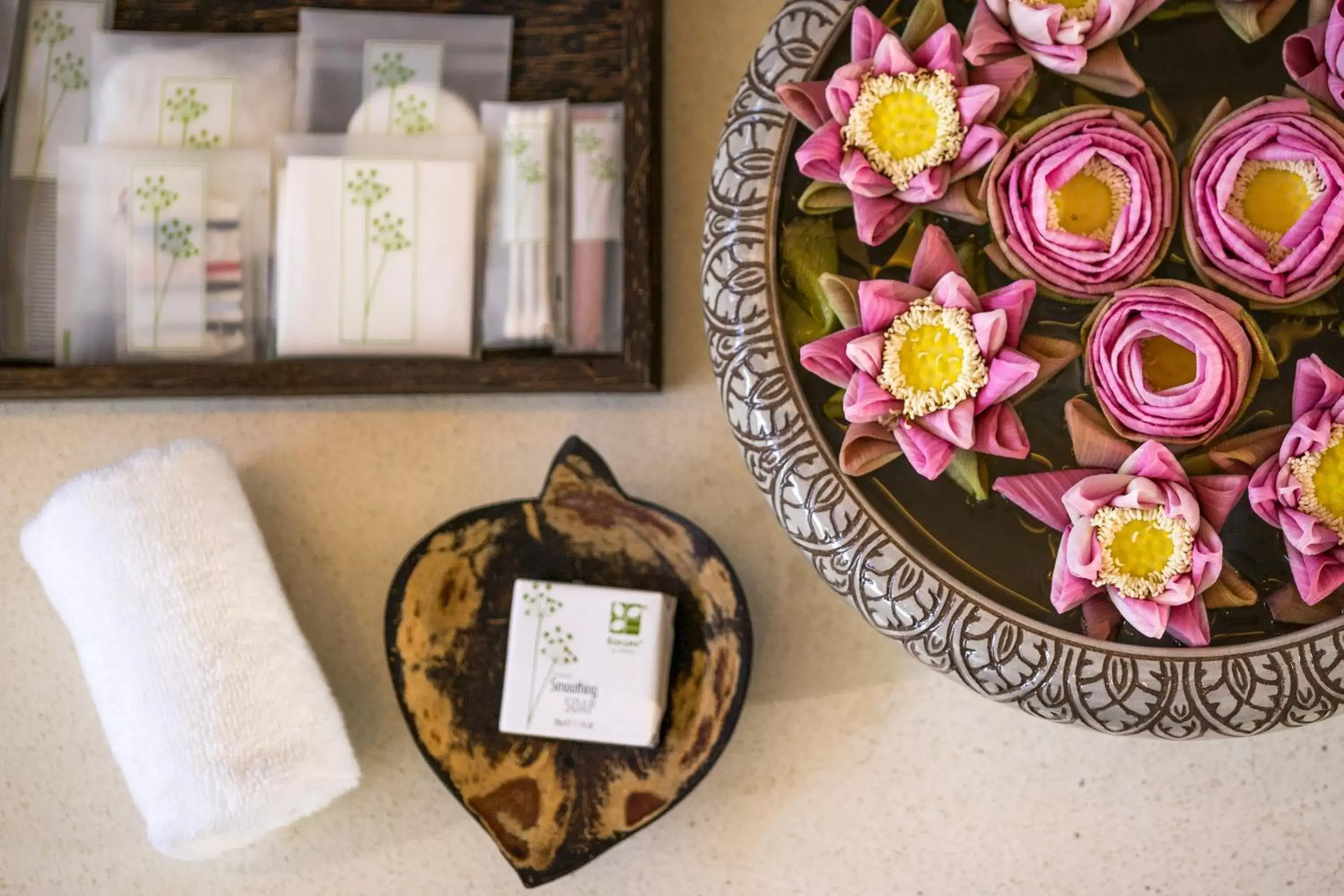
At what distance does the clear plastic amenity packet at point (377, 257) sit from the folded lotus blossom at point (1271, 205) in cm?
46

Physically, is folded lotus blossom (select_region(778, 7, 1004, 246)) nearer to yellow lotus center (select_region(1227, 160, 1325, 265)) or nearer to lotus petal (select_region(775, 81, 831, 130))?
lotus petal (select_region(775, 81, 831, 130))

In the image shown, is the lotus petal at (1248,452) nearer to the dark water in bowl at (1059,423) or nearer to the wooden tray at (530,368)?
the dark water in bowl at (1059,423)

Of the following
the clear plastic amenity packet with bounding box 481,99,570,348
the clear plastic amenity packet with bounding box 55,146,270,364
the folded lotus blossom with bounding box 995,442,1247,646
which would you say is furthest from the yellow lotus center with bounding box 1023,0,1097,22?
the clear plastic amenity packet with bounding box 55,146,270,364

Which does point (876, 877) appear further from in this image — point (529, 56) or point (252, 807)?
point (529, 56)

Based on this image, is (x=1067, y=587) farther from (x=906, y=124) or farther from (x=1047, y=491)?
(x=906, y=124)

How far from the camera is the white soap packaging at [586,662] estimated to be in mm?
622

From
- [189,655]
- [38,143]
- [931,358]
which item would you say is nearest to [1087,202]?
[931,358]

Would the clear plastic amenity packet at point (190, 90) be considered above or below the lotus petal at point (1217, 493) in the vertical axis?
above

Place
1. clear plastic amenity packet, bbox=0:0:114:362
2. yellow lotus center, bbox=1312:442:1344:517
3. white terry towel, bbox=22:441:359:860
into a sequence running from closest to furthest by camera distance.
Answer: yellow lotus center, bbox=1312:442:1344:517 → white terry towel, bbox=22:441:359:860 → clear plastic amenity packet, bbox=0:0:114:362

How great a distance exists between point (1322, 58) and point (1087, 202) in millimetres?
134

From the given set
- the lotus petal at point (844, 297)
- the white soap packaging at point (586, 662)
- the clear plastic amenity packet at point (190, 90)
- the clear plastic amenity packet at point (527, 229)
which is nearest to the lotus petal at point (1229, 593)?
the lotus petal at point (844, 297)

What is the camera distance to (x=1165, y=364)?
439 millimetres

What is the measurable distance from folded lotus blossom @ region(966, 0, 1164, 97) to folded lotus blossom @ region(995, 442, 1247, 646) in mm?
187

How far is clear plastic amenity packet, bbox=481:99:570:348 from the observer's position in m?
0.67
